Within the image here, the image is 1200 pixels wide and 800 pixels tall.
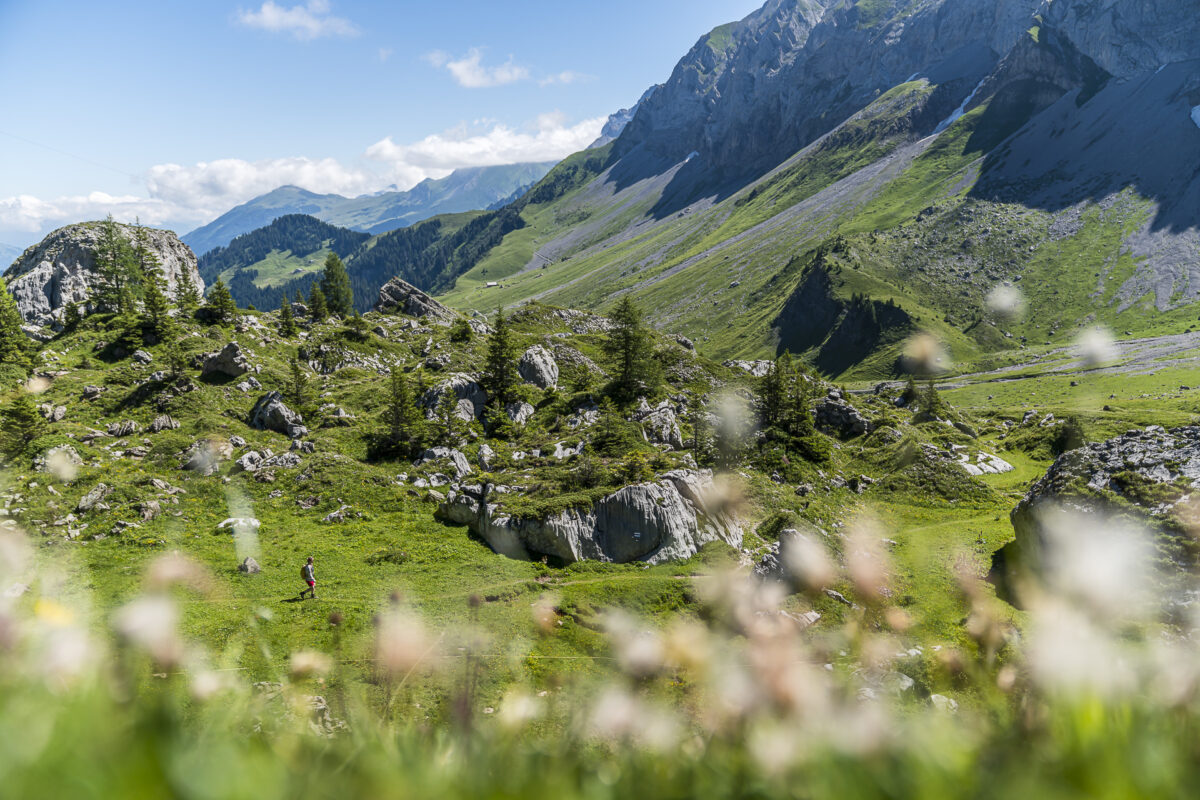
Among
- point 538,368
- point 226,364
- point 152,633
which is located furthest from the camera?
point 538,368

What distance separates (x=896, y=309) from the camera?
135 metres

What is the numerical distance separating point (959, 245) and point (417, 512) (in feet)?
566

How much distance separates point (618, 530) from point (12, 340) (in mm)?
51873

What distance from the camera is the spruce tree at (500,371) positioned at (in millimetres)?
45562

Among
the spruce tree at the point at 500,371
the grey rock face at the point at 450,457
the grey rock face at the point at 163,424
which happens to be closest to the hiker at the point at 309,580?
the grey rock face at the point at 450,457

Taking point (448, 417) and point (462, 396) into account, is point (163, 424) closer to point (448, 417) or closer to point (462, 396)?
point (448, 417)

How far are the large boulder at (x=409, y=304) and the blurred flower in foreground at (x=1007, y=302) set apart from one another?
12738cm

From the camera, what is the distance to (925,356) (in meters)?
122

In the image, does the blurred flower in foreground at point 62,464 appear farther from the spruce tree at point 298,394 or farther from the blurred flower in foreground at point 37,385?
the blurred flower in foreground at point 37,385

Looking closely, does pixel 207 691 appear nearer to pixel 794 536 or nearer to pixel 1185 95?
pixel 794 536

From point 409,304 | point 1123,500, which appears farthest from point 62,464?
point 409,304

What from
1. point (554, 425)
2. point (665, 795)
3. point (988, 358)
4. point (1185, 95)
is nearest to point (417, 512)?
point (554, 425)

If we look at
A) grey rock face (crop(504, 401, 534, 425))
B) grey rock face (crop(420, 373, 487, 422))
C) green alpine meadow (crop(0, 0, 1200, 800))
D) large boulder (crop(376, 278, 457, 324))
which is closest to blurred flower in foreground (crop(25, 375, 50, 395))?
green alpine meadow (crop(0, 0, 1200, 800))

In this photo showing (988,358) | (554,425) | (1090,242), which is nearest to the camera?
(554,425)
